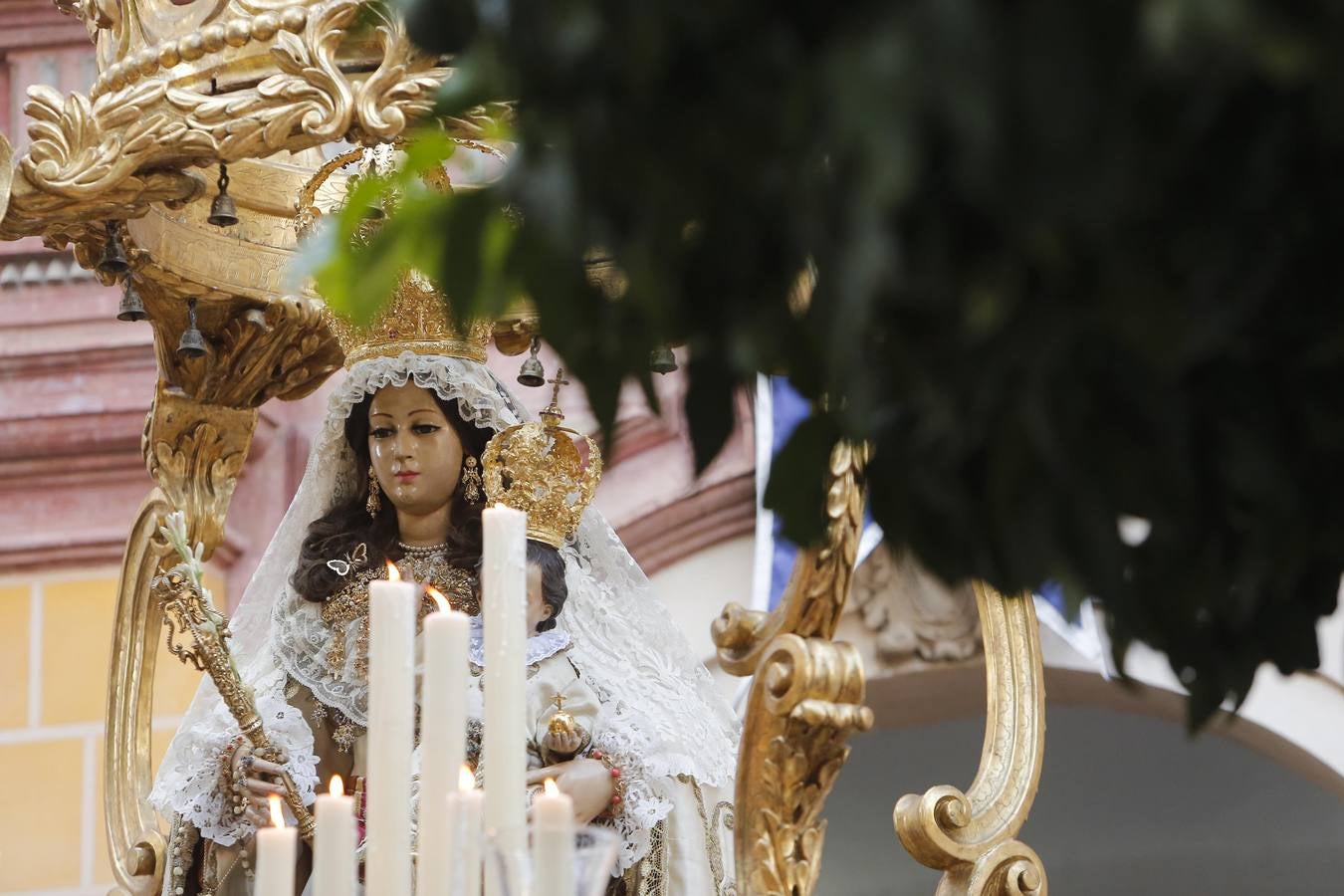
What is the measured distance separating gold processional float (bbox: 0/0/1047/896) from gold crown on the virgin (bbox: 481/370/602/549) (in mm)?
337

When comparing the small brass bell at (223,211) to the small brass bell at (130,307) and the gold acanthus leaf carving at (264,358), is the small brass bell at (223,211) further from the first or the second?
the gold acanthus leaf carving at (264,358)

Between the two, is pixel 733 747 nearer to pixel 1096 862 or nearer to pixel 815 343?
pixel 815 343

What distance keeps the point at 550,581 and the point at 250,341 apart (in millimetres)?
715

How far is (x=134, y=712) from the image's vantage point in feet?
12.7

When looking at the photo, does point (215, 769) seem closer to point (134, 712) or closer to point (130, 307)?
point (134, 712)

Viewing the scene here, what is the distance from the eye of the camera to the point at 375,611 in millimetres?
1804

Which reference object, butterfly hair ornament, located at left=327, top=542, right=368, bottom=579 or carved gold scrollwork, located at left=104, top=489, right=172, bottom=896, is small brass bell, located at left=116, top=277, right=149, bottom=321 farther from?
butterfly hair ornament, located at left=327, top=542, right=368, bottom=579

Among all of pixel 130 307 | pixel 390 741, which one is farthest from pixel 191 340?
pixel 390 741

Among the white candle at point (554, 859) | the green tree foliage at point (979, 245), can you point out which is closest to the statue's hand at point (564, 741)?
the white candle at point (554, 859)

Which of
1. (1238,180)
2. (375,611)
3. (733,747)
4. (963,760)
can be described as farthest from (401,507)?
(963,760)

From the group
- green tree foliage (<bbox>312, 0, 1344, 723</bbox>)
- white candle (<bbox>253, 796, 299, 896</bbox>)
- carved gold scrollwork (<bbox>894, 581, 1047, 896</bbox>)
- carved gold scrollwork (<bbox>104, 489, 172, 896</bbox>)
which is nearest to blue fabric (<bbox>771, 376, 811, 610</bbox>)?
carved gold scrollwork (<bbox>104, 489, 172, 896</bbox>)

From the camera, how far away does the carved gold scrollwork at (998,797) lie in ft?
8.61

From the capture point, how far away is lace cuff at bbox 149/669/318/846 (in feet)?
11.5

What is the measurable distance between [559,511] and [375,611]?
1.85m
